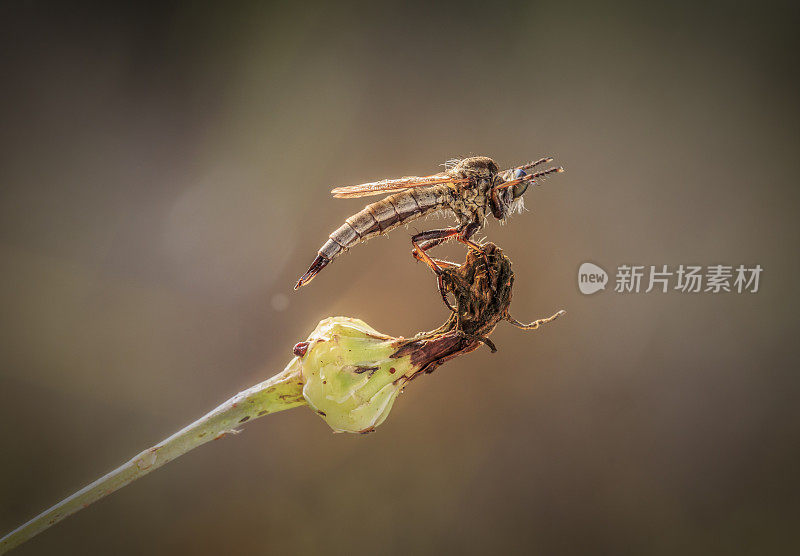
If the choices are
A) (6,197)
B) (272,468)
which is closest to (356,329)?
(272,468)

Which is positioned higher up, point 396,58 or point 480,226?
point 396,58

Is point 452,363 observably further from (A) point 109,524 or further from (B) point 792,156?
(B) point 792,156

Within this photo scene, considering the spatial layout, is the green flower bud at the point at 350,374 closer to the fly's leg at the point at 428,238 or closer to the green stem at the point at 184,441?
the green stem at the point at 184,441
